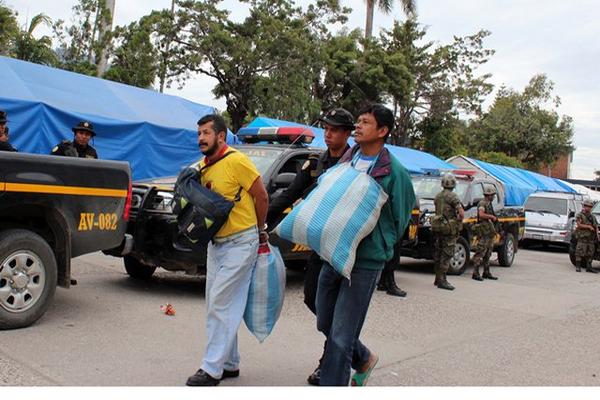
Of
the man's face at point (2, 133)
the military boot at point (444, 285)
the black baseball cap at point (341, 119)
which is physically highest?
the black baseball cap at point (341, 119)

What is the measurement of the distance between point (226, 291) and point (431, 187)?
27.3 ft

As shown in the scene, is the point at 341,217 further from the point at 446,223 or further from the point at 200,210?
the point at 446,223

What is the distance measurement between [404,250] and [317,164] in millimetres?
6269

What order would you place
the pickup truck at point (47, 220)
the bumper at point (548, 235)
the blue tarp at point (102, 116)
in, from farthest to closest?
1. the bumper at point (548, 235)
2. the blue tarp at point (102, 116)
3. the pickup truck at point (47, 220)

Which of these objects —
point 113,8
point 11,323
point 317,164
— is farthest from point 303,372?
point 113,8

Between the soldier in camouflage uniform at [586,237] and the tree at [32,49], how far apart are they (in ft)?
51.4

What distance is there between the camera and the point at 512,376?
500 centimetres

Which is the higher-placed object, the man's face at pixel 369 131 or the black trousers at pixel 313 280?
the man's face at pixel 369 131

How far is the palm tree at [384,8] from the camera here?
100ft

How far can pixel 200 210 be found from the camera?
161 inches

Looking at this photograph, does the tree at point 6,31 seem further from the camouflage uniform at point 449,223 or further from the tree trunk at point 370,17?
the tree trunk at point 370,17

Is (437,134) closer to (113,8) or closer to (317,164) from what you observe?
(113,8)

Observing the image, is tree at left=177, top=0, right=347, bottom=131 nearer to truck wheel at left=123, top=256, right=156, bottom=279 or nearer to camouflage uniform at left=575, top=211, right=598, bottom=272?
camouflage uniform at left=575, top=211, right=598, bottom=272

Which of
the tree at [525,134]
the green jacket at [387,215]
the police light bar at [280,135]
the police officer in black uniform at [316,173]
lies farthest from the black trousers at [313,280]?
the tree at [525,134]
